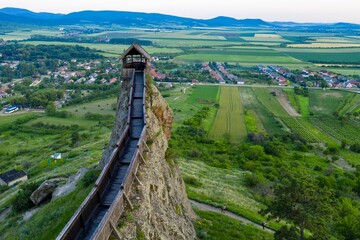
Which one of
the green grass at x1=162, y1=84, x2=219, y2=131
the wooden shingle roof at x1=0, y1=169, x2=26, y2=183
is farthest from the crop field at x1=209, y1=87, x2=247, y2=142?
the wooden shingle roof at x1=0, y1=169, x2=26, y2=183

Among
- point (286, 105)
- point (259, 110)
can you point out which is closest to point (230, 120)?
point (259, 110)

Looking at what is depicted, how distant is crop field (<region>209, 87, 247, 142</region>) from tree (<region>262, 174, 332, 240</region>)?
213 ft

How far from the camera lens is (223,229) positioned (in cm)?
3600

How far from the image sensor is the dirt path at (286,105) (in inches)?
4771

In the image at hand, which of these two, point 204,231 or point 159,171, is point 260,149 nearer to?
point 204,231

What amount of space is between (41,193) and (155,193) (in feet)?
68.4

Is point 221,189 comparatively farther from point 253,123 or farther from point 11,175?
point 253,123

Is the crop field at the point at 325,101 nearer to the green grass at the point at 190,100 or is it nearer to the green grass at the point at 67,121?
the green grass at the point at 190,100

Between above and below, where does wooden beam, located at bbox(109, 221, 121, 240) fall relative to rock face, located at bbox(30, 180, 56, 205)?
above

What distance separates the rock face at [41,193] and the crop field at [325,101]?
10361 cm

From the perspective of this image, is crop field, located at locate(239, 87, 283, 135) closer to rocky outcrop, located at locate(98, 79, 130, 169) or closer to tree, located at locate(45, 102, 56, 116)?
tree, located at locate(45, 102, 56, 116)

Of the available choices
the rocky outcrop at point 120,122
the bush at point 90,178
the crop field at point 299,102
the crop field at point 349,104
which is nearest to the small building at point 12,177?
the rocky outcrop at point 120,122

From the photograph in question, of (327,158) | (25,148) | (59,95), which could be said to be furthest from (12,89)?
(327,158)

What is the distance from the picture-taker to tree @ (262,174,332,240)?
87.2ft
